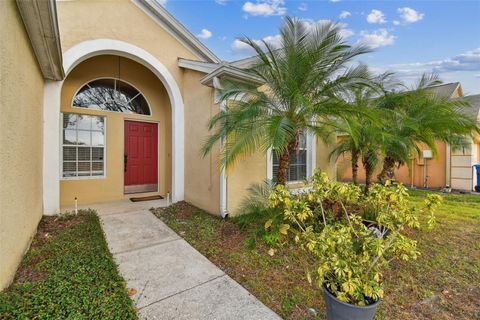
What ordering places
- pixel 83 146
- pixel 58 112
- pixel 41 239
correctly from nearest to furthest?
1. pixel 41 239
2. pixel 58 112
3. pixel 83 146

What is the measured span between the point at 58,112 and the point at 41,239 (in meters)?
2.92

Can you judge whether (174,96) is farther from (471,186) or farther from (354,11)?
(471,186)

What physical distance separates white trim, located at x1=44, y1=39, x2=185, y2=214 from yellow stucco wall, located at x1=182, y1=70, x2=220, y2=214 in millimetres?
222

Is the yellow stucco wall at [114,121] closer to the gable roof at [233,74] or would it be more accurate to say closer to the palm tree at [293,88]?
the gable roof at [233,74]

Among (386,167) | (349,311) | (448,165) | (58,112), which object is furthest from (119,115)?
(448,165)

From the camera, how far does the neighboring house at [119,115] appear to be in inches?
160

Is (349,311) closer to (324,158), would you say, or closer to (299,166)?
(299,166)

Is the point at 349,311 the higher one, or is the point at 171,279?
the point at 349,311

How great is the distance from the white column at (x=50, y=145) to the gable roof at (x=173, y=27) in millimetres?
3277

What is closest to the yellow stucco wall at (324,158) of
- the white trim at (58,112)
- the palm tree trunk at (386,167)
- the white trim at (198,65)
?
the palm tree trunk at (386,167)

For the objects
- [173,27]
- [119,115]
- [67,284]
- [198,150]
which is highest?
[173,27]

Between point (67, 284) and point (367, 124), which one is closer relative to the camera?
point (67, 284)

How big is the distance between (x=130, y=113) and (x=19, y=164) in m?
4.47

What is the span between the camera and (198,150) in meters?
6.25
